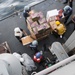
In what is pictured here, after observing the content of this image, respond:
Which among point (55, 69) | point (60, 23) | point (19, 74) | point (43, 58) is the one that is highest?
point (60, 23)

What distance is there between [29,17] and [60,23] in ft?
3.57

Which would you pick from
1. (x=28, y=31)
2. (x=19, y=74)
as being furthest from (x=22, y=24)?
(x=19, y=74)

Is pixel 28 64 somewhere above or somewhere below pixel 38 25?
below

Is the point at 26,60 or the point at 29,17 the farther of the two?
the point at 29,17

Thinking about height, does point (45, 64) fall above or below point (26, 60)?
below

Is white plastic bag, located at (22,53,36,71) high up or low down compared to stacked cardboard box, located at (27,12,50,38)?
down

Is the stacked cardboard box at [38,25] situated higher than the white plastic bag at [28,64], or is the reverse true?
the stacked cardboard box at [38,25]

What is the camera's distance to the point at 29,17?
18.5 ft

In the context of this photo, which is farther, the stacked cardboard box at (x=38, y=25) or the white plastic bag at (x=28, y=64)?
the stacked cardboard box at (x=38, y=25)

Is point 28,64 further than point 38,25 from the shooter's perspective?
No

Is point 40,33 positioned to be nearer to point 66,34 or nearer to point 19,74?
point 66,34

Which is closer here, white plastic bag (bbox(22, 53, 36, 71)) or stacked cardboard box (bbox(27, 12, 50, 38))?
white plastic bag (bbox(22, 53, 36, 71))

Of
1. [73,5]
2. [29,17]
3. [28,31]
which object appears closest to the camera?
[29,17]

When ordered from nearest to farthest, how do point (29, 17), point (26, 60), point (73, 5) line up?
point (26, 60) < point (29, 17) < point (73, 5)
